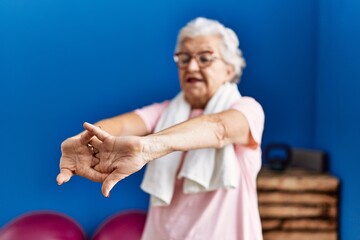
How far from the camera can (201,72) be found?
1.67m

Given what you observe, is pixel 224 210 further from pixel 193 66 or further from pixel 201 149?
pixel 193 66

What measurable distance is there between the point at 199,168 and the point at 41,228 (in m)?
0.80

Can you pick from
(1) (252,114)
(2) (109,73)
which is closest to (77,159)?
(1) (252,114)

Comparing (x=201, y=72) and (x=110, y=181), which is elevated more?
(x=201, y=72)

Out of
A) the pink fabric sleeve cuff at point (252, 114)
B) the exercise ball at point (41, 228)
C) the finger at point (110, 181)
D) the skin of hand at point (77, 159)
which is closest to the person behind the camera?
the finger at point (110, 181)

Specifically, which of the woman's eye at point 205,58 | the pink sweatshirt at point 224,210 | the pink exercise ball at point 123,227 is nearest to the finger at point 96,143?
the pink sweatshirt at point 224,210

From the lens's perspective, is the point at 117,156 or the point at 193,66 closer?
the point at 117,156

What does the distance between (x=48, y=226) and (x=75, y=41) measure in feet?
2.58

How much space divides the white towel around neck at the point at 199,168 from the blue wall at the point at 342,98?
50cm

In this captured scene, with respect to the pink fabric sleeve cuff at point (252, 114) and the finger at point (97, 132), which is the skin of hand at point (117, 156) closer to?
the finger at point (97, 132)

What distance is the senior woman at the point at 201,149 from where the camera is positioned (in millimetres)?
1307

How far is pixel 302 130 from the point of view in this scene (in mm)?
2326

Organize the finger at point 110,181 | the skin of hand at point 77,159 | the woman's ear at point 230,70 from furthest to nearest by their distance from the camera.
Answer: the woman's ear at point 230,70
the skin of hand at point 77,159
the finger at point 110,181

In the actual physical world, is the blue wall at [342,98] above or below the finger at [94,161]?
above
